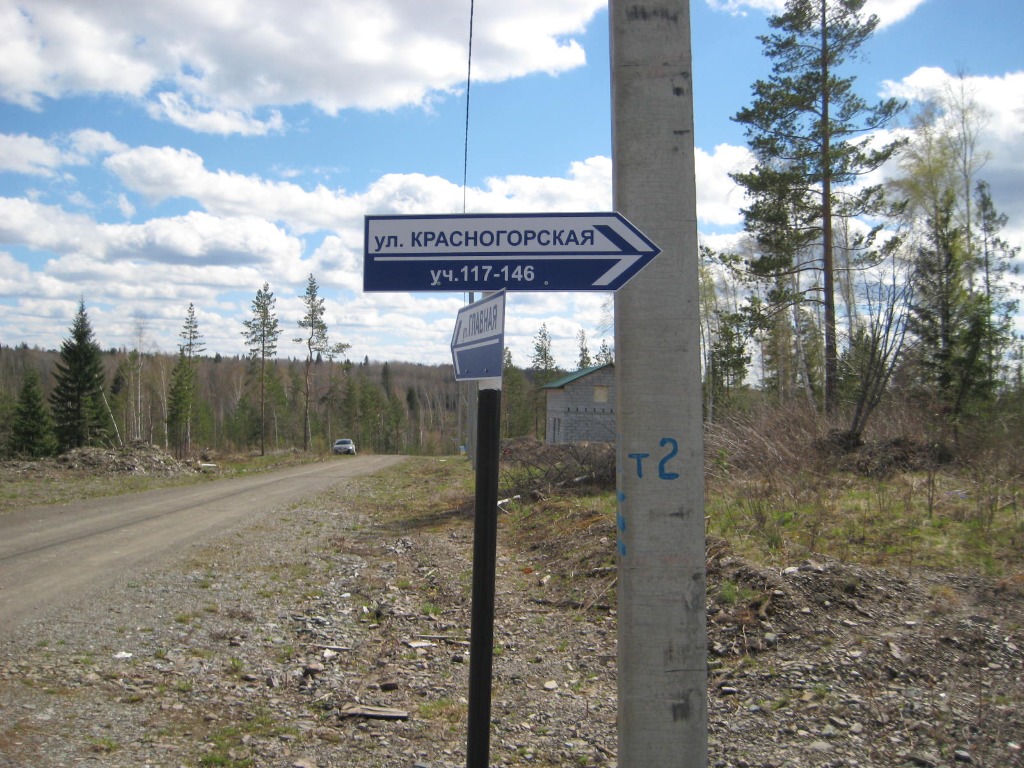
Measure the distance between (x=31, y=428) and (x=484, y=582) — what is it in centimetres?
5263

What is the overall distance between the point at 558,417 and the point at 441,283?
4374 centimetres

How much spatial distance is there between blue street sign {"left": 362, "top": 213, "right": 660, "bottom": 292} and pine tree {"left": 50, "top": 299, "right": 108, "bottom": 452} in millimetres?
51387

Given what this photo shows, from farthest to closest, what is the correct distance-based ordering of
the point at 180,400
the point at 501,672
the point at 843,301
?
the point at 180,400
the point at 843,301
the point at 501,672

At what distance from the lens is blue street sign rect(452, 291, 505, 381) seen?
2.66 metres

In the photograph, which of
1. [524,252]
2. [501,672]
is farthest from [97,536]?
[524,252]

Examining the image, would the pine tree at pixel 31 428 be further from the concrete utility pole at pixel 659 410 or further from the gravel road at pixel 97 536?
the concrete utility pole at pixel 659 410

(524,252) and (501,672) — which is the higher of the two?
(524,252)

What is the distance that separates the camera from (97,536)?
11844mm

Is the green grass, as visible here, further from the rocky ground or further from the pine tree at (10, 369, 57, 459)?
the pine tree at (10, 369, 57, 459)

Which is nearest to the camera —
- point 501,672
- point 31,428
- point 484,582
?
point 484,582

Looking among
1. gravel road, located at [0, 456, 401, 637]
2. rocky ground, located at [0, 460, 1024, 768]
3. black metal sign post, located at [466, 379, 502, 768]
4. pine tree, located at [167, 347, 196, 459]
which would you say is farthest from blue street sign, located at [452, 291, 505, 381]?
pine tree, located at [167, 347, 196, 459]

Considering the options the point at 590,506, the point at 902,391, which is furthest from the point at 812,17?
the point at 590,506

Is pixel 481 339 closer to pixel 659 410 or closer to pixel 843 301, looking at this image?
pixel 659 410

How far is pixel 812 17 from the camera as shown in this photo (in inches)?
903
